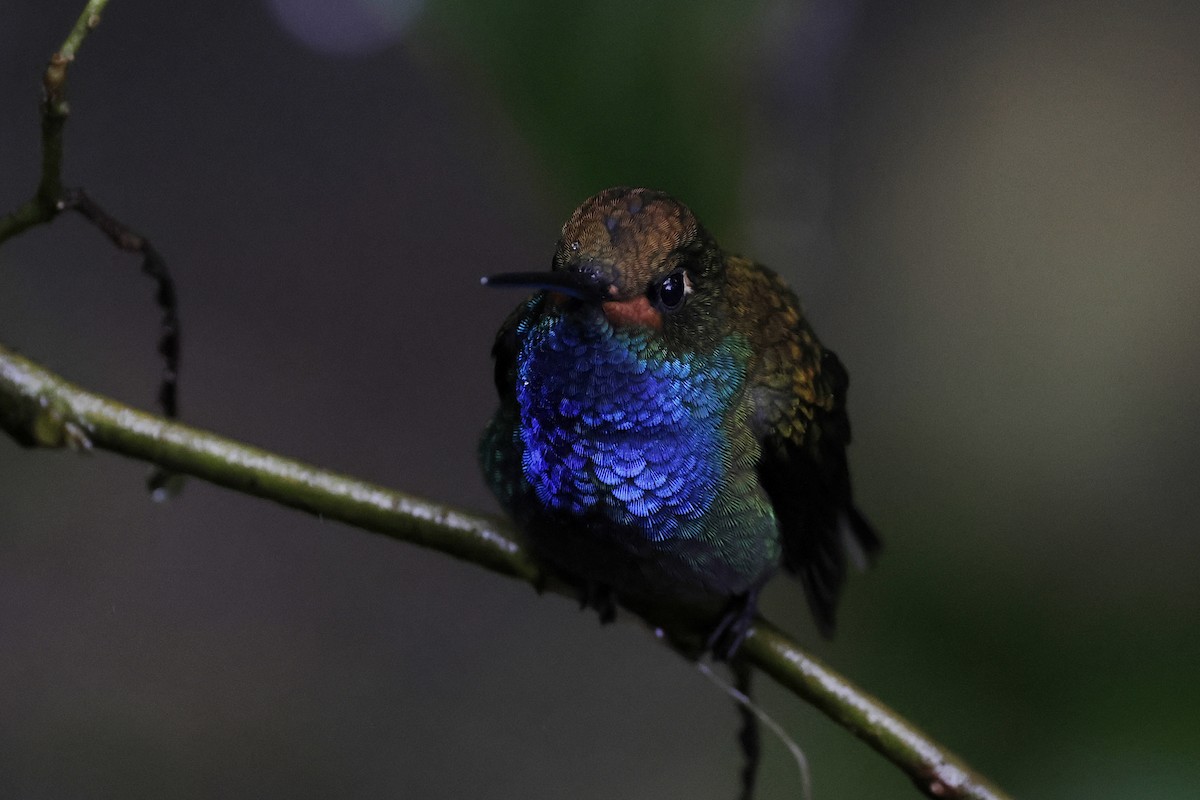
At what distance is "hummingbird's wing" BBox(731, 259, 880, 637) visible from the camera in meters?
1.14

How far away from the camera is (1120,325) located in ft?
6.77

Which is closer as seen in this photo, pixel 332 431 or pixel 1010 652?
pixel 1010 652

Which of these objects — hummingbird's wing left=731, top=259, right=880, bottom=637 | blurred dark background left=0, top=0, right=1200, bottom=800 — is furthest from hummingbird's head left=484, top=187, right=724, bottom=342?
blurred dark background left=0, top=0, right=1200, bottom=800

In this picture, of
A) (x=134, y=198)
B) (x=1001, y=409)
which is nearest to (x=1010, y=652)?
(x=1001, y=409)

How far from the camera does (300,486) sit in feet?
3.16

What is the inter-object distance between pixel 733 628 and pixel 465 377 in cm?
120

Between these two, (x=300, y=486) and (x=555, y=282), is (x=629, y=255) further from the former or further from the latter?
(x=300, y=486)

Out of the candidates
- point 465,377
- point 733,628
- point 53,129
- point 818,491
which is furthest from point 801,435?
point 465,377

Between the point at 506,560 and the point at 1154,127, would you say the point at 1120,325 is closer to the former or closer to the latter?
the point at 1154,127

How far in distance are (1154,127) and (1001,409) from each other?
56 cm

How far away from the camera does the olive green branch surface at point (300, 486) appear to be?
3.08 ft

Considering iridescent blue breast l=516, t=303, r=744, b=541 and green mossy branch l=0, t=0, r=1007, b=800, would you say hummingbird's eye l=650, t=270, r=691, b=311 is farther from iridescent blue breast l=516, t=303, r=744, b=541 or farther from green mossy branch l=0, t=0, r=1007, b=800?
green mossy branch l=0, t=0, r=1007, b=800

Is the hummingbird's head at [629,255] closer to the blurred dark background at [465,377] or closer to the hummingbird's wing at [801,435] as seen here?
the hummingbird's wing at [801,435]

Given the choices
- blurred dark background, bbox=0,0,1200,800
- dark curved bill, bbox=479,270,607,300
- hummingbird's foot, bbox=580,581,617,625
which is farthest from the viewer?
blurred dark background, bbox=0,0,1200,800
